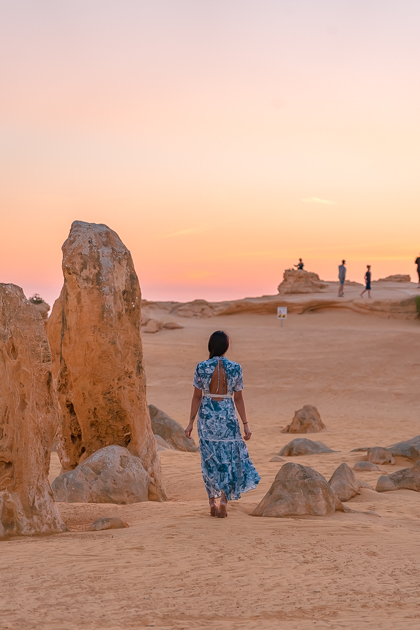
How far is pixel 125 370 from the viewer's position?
9344mm

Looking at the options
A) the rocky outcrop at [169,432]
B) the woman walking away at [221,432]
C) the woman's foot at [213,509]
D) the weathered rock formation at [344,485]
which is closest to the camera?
the woman's foot at [213,509]

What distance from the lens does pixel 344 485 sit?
8523 millimetres

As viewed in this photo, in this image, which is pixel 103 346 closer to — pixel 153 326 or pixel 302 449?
pixel 302 449

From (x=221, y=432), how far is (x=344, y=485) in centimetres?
250

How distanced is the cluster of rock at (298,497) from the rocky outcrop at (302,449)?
19.5 ft

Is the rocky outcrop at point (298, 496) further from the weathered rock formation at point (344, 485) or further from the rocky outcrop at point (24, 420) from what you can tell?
the rocky outcrop at point (24, 420)

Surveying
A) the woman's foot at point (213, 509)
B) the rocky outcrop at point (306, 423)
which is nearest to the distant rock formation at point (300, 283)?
the rocky outcrop at point (306, 423)

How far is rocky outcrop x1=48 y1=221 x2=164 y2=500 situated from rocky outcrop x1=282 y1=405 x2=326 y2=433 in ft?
26.6

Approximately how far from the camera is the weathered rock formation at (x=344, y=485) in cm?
844

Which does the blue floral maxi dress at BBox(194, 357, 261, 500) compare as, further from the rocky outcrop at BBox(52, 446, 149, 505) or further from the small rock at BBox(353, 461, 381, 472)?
the small rock at BBox(353, 461, 381, 472)

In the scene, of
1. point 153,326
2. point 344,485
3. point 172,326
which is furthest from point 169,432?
point 172,326

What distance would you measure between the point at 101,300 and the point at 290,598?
5.50m

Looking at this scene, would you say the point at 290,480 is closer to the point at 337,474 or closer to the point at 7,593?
the point at 337,474

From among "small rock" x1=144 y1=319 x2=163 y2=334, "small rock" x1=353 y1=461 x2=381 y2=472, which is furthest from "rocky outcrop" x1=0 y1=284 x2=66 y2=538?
"small rock" x1=144 y1=319 x2=163 y2=334
